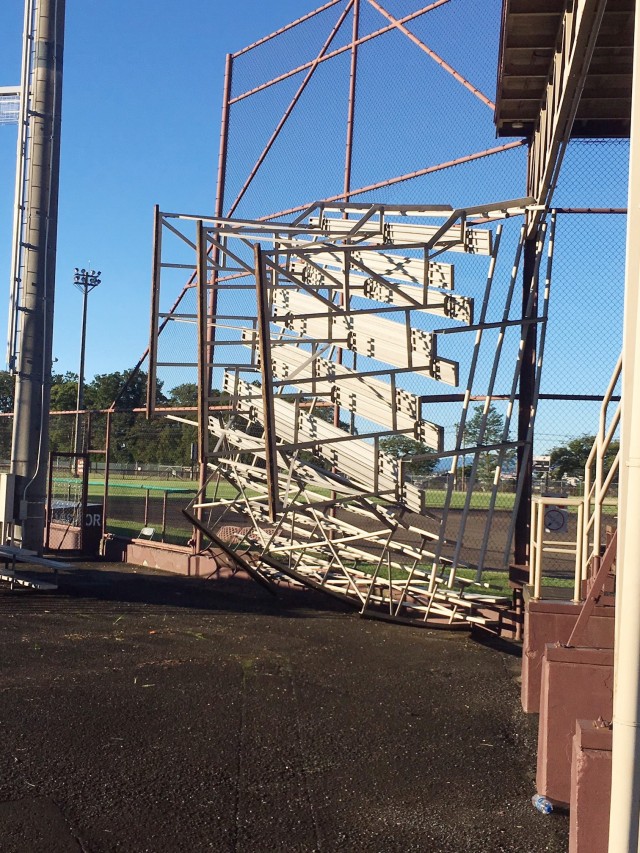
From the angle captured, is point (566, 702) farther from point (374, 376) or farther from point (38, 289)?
point (38, 289)

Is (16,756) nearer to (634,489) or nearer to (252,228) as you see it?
(634,489)

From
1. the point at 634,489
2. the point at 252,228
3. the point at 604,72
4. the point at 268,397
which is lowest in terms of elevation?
the point at 634,489

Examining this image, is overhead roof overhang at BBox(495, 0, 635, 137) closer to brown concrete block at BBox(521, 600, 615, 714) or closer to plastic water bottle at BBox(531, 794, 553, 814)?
brown concrete block at BBox(521, 600, 615, 714)

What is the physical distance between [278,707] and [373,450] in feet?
11.6

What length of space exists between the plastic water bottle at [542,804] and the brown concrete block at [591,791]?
1.53m

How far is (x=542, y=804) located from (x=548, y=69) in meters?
7.39

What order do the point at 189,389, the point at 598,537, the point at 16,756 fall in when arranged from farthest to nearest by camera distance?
the point at 189,389 → the point at 598,537 → the point at 16,756

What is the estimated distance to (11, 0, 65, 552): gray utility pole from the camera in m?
14.9

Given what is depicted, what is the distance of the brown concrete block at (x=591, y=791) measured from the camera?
346cm

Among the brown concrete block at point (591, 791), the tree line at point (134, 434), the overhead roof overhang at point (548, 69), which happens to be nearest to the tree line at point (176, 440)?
the tree line at point (134, 434)

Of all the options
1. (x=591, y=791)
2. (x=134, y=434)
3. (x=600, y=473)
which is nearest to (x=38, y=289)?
(x=134, y=434)

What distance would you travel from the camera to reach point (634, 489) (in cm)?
306

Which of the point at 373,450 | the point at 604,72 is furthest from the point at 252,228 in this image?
A: the point at 604,72

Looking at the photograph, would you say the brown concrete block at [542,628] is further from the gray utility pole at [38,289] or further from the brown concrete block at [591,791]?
the gray utility pole at [38,289]
